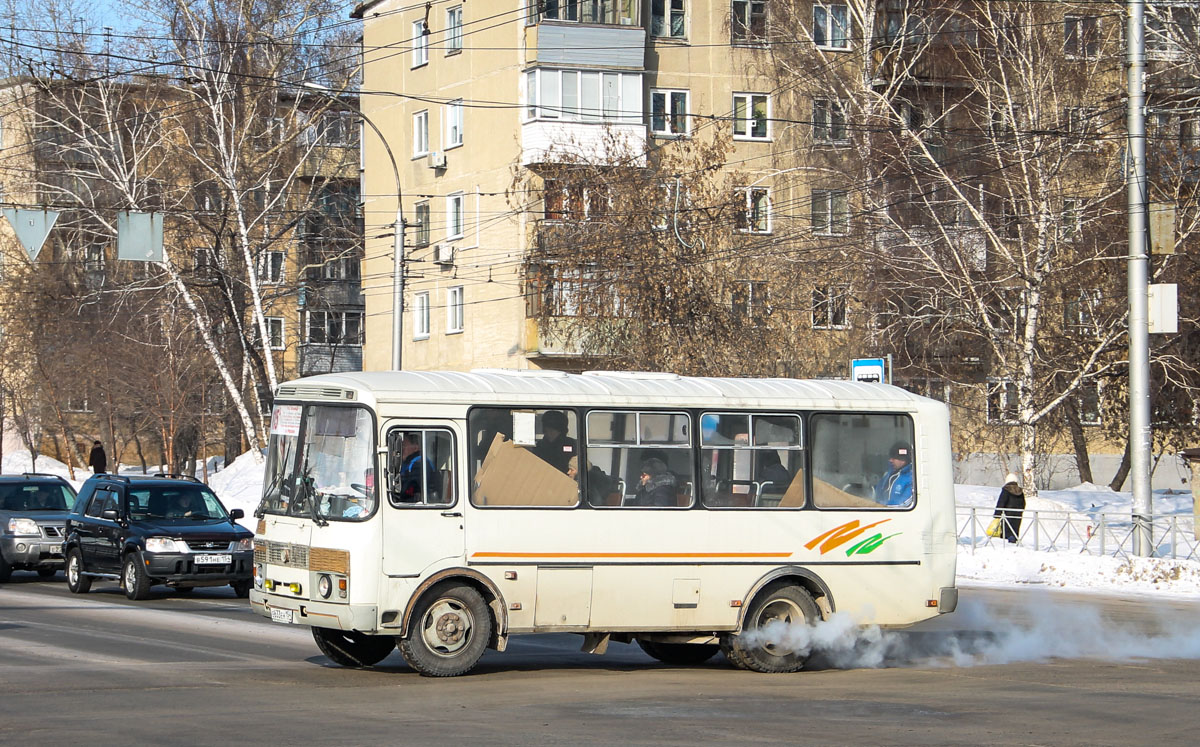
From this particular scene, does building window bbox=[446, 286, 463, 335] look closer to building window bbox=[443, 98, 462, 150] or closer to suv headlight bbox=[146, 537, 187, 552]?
building window bbox=[443, 98, 462, 150]

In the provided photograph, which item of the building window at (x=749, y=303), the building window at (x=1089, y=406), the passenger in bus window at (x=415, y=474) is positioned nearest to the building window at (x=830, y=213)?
the building window at (x=749, y=303)

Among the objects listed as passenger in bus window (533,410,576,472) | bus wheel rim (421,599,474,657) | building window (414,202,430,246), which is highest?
building window (414,202,430,246)

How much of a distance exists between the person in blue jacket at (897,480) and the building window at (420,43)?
39.1 metres

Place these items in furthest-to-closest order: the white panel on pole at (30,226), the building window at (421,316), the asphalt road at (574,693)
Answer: the building window at (421,316) < the white panel on pole at (30,226) < the asphalt road at (574,693)

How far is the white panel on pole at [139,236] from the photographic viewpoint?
27.0m

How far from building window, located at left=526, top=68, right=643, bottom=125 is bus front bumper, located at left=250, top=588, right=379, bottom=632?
106ft

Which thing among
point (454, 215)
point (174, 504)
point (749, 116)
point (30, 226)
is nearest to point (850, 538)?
point (174, 504)

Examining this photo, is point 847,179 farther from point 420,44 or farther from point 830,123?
point 420,44

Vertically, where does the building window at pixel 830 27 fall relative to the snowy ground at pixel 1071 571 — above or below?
above

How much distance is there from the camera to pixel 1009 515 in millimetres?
28406

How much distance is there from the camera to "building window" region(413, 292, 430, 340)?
52.0 m

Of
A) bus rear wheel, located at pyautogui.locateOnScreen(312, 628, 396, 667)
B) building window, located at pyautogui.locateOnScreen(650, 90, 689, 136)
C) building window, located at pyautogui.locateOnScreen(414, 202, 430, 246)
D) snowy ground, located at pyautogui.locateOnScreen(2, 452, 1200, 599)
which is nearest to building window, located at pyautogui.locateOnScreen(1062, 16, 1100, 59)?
snowy ground, located at pyautogui.locateOnScreen(2, 452, 1200, 599)

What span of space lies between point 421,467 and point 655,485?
82.7 inches

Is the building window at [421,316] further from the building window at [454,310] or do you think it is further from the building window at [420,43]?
the building window at [420,43]
